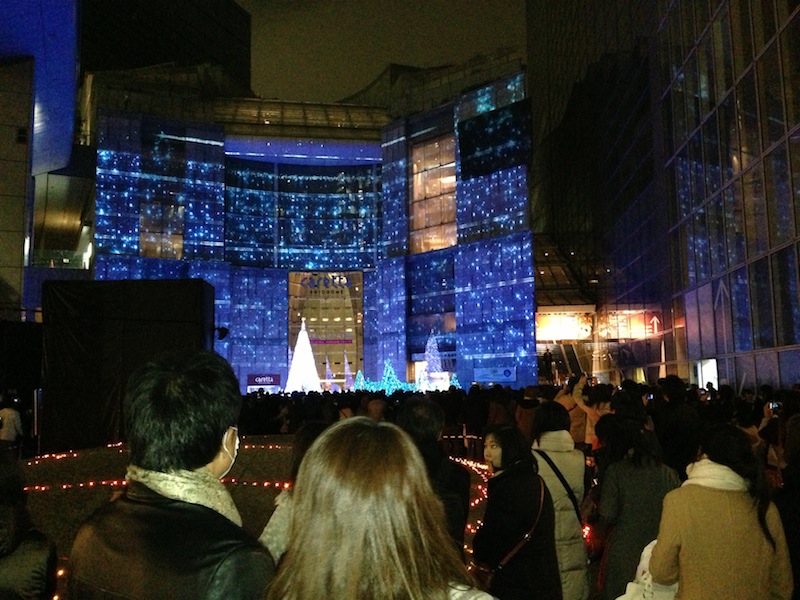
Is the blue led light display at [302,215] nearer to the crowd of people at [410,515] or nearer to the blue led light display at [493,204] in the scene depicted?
the blue led light display at [493,204]

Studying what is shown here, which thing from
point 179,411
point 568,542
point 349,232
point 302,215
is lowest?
point 568,542

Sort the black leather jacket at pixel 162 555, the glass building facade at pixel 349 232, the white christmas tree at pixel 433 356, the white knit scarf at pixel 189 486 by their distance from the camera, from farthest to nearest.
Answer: the white christmas tree at pixel 433 356 → the glass building facade at pixel 349 232 → the white knit scarf at pixel 189 486 → the black leather jacket at pixel 162 555

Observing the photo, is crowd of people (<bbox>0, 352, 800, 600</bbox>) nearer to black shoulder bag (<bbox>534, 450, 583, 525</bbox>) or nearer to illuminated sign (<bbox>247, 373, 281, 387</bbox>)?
black shoulder bag (<bbox>534, 450, 583, 525</bbox>)

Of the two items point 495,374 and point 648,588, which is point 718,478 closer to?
point 648,588

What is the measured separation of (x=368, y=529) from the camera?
1.52 meters

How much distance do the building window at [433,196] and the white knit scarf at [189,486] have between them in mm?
38377

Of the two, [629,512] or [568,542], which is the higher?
[629,512]

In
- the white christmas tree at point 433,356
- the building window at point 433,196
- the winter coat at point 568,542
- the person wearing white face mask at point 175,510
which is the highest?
the building window at point 433,196

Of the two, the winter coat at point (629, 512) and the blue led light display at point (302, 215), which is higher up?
the blue led light display at point (302, 215)

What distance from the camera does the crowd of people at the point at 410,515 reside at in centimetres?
154

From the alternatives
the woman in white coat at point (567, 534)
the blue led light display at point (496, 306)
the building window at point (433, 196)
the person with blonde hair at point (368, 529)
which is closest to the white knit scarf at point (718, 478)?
the woman in white coat at point (567, 534)

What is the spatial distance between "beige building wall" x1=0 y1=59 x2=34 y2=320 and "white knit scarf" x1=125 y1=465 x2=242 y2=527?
768 inches

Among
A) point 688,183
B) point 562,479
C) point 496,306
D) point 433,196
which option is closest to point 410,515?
point 562,479

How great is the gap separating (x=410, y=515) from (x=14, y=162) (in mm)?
21109
